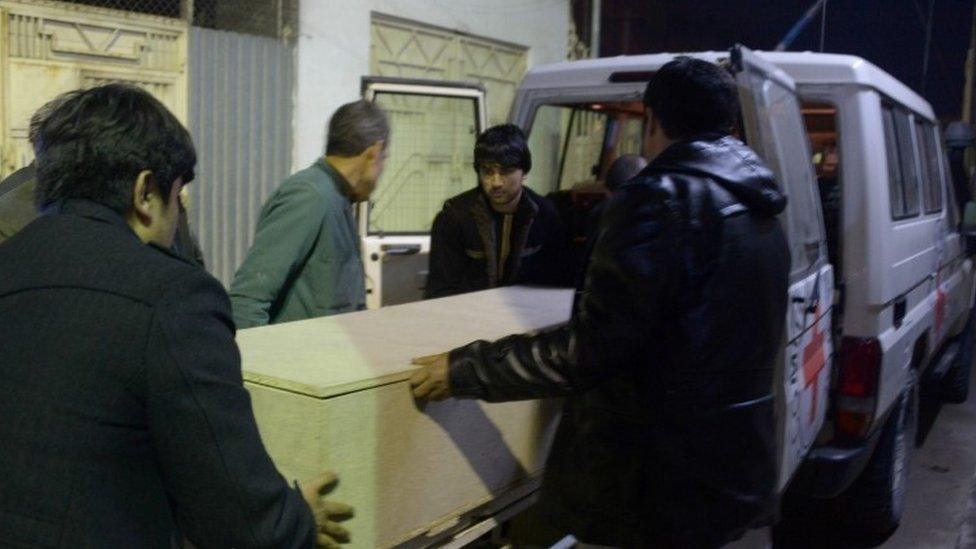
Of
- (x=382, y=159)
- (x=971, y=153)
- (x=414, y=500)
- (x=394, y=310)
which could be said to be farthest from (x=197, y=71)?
(x=971, y=153)

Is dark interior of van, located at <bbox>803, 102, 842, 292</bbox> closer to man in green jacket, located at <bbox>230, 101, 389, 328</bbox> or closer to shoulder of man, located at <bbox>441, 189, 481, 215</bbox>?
shoulder of man, located at <bbox>441, 189, 481, 215</bbox>

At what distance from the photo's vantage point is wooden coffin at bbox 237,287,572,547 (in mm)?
1903

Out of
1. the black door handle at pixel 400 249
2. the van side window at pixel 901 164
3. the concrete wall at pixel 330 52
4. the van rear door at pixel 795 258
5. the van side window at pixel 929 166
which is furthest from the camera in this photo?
A: the concrete wall at pixel 330 52

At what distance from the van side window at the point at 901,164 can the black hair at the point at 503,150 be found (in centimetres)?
156

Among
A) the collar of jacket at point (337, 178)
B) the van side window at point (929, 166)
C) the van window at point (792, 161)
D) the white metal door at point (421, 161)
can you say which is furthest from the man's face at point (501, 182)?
the white metal door at point (421, 161)

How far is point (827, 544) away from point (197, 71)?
4.97 m

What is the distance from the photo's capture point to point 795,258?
3252mm

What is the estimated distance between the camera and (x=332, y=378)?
1910mm

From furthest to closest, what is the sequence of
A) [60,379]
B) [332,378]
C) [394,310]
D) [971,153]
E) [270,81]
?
[971,153]
[270,81]
[394,310]
[332,378]
[60,379]

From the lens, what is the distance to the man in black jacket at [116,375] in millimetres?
1398

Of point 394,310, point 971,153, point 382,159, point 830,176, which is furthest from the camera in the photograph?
point 971,153

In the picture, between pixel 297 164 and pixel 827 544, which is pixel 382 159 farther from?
pixel 297 164

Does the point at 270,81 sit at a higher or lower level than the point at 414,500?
higher

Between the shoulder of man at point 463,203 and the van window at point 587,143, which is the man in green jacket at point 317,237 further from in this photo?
the van window at point 587,143
